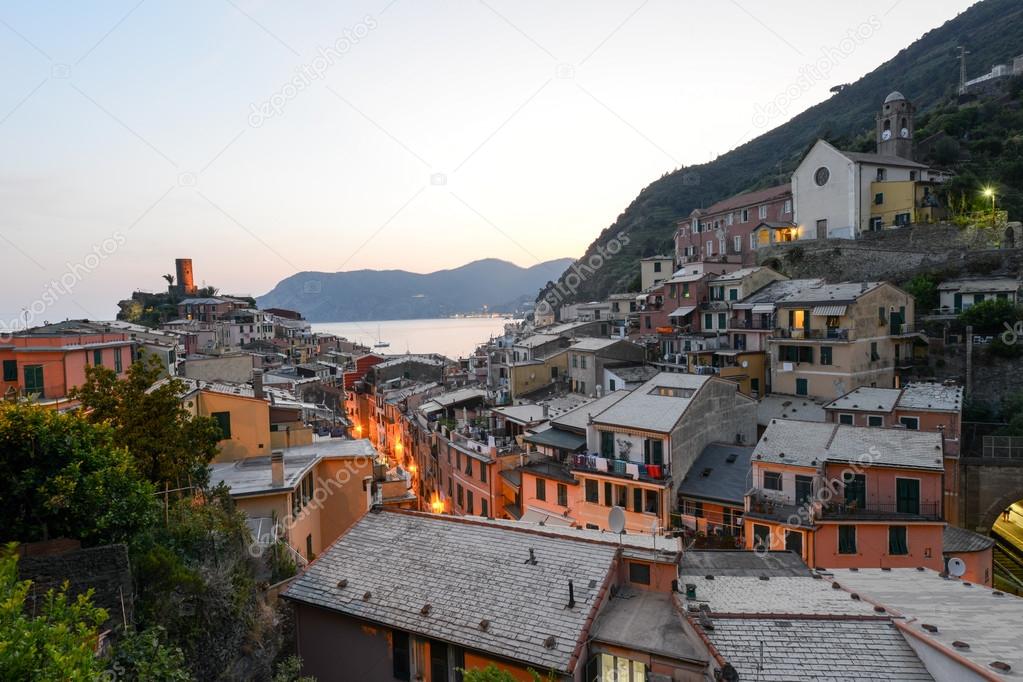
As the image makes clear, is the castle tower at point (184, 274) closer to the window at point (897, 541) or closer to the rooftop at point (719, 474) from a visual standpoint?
the rooftop at point (719, 474)

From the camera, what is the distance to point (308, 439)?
26.8 meters

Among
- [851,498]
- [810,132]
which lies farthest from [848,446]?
[810,132]

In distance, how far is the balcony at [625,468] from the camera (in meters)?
26.1

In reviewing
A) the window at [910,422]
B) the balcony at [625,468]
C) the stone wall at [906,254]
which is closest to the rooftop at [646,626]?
the balcony at [625,468]

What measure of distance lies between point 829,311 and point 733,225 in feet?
126

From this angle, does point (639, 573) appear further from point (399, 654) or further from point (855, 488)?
point (855, 488)

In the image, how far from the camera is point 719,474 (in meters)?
27.0

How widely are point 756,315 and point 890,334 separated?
8.34 m

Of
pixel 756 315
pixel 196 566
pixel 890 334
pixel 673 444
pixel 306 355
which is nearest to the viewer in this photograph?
pixel 196 566

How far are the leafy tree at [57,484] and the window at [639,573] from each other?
11.6m

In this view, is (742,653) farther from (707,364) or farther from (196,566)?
(707,364)

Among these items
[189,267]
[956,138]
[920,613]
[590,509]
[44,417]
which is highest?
[956,138]

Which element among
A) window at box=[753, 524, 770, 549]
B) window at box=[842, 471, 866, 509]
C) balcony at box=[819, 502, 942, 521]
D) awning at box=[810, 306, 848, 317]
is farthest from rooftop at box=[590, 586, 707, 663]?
awning at box=[810, 306, 848, 317]

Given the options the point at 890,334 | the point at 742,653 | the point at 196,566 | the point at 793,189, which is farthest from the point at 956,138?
the point at 196,566
